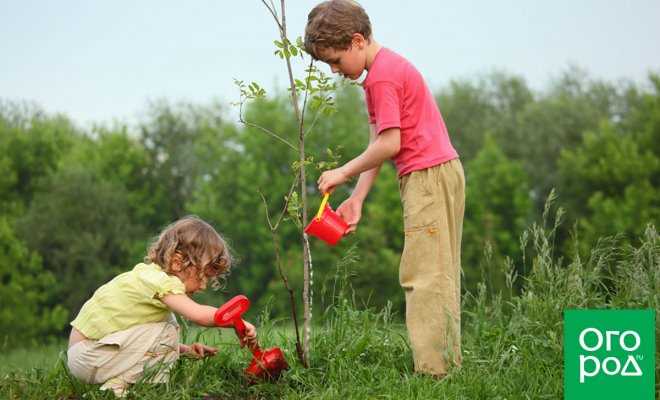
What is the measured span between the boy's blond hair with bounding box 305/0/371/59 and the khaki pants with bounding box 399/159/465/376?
2.07 ft

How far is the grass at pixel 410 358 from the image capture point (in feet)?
12.0

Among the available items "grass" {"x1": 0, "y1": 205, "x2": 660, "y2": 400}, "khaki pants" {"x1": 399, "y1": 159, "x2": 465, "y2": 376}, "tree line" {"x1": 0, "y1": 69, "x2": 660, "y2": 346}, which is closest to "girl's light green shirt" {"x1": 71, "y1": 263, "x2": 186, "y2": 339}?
"grass" {"x1": 0, "y1": 205, "x2": 660, "y2": 400}

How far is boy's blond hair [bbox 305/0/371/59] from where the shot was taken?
3775 mm

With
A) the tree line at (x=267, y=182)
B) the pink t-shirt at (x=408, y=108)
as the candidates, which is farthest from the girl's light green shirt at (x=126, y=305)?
the tree line at (x=267, y=182)

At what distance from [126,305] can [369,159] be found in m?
1.16

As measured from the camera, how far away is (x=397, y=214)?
35.9m

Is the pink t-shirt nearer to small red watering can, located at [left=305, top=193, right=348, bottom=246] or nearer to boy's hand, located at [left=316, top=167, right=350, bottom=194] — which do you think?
boy's hand, located at [left=316, top=167, right=350, bottom=194]

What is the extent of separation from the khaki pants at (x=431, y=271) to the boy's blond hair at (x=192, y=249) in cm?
79

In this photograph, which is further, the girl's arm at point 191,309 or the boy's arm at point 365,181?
the boy's arm at point 365,181

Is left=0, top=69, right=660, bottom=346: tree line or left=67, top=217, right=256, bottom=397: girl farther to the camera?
left=0, top=69, right=660, bottom=346: tree line

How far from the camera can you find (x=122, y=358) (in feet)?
12.4

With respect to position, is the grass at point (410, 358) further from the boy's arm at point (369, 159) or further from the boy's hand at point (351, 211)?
the boy's arm at point (369, 159)

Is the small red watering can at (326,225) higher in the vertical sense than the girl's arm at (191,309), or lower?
higher

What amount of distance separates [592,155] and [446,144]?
2890 centimetres
